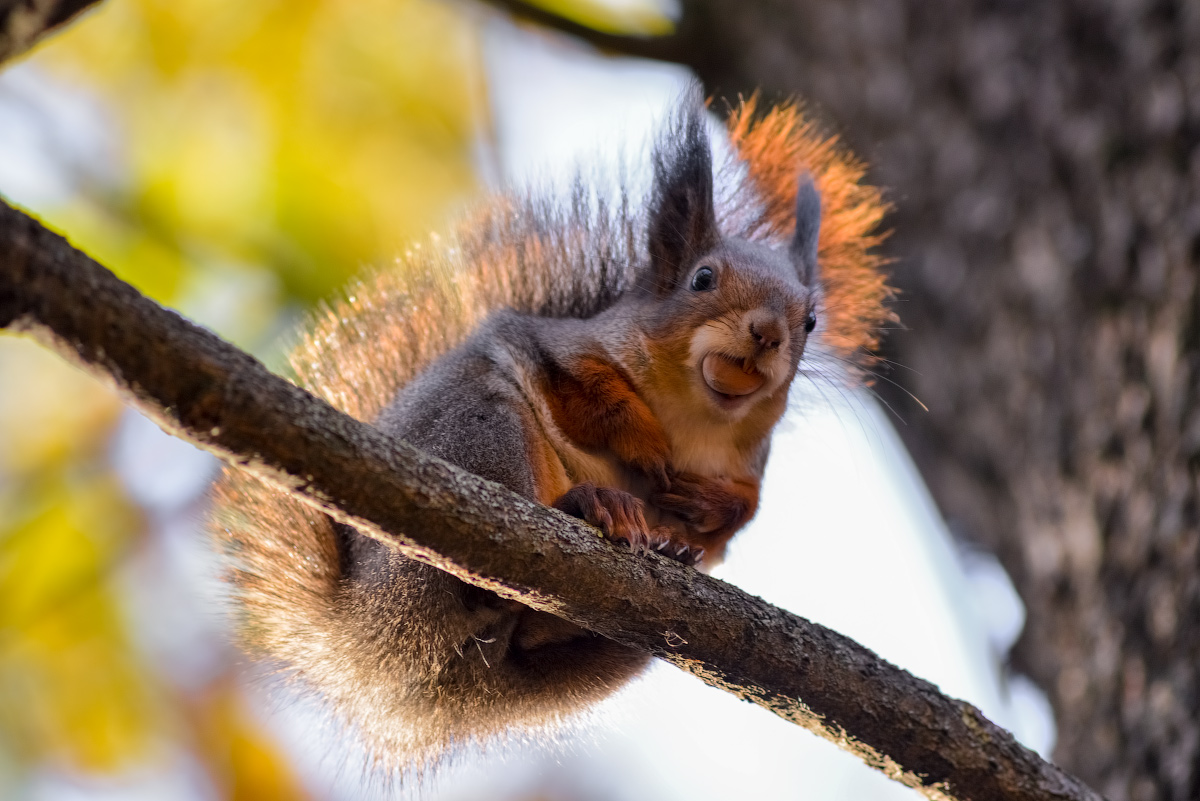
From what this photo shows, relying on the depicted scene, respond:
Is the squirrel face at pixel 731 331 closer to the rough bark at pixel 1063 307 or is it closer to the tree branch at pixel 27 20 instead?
the rough bark at pixel 1063 307

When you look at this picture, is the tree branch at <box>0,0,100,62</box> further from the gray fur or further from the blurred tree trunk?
the blurred tree trunk

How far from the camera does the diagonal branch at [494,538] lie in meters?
1.18

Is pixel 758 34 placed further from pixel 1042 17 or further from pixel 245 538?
pixel 245 538

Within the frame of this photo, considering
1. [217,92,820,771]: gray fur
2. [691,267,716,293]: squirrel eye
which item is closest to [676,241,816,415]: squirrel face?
[691,267,716,293]: squirrel eye

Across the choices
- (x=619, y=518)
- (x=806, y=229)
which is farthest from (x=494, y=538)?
(x=806, y=229)

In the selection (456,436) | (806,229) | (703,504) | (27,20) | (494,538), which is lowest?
(703,504)

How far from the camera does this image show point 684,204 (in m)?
2.81

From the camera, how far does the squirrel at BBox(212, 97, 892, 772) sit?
2.11 meters

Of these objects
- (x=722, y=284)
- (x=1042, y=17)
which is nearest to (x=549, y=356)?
(x=722, y=284)

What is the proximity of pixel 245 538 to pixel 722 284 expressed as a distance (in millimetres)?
1310

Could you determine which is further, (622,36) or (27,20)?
(622,36)

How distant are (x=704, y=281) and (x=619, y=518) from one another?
3.15ft

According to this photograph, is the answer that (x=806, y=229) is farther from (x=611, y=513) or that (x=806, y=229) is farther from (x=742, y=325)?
(x=611, y=513)

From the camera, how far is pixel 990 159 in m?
3.40
